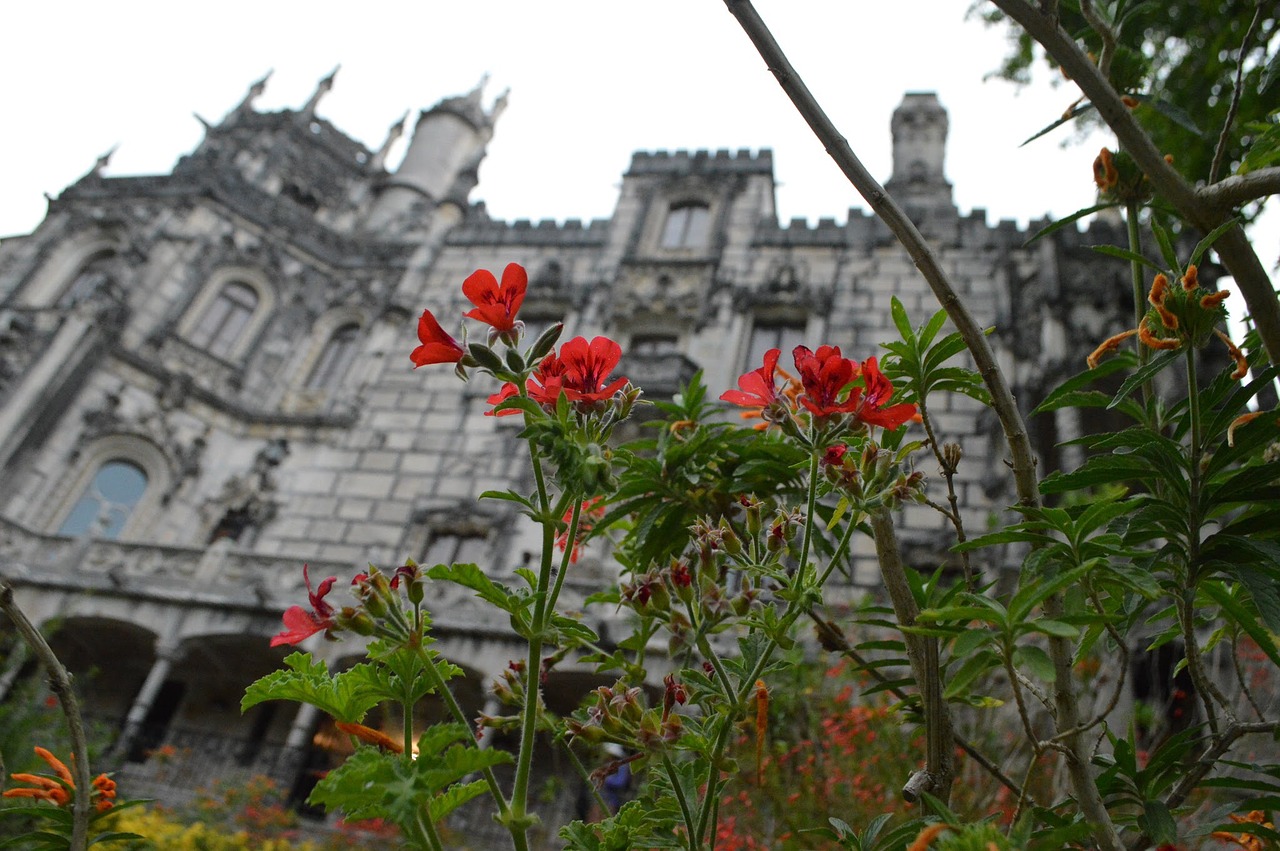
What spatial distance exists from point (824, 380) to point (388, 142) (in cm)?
2876

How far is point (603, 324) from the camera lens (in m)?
17.8

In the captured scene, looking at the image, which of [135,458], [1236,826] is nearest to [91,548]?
[135,458]

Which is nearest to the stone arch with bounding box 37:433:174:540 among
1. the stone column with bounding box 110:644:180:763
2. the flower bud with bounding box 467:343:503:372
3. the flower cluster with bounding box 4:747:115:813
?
the stone column with bounding box 110:644:180:763

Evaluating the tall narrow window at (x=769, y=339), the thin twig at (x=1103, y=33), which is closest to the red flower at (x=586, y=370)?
the thin twig at (x=1103, y=33)

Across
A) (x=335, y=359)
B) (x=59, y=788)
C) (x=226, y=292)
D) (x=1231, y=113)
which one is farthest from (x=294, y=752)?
(x=1231, y=113)

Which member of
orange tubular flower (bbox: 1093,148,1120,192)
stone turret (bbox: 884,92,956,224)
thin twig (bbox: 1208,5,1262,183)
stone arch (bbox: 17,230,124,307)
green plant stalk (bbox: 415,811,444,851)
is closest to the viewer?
green plant stalk (bbox: 415,811,444,851)

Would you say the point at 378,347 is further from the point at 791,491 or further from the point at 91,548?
the point at 791,491

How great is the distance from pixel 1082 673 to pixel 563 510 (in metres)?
8.39

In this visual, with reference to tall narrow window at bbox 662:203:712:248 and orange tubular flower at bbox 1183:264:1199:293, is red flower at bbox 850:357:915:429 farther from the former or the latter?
tall narrow window at bbox 662:203:712:248

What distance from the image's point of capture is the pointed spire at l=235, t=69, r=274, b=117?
25.0m

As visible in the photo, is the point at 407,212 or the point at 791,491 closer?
the point at 791,491

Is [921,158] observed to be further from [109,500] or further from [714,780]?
[714,780]

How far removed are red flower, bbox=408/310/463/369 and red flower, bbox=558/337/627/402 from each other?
0.19m

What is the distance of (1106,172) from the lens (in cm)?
255
